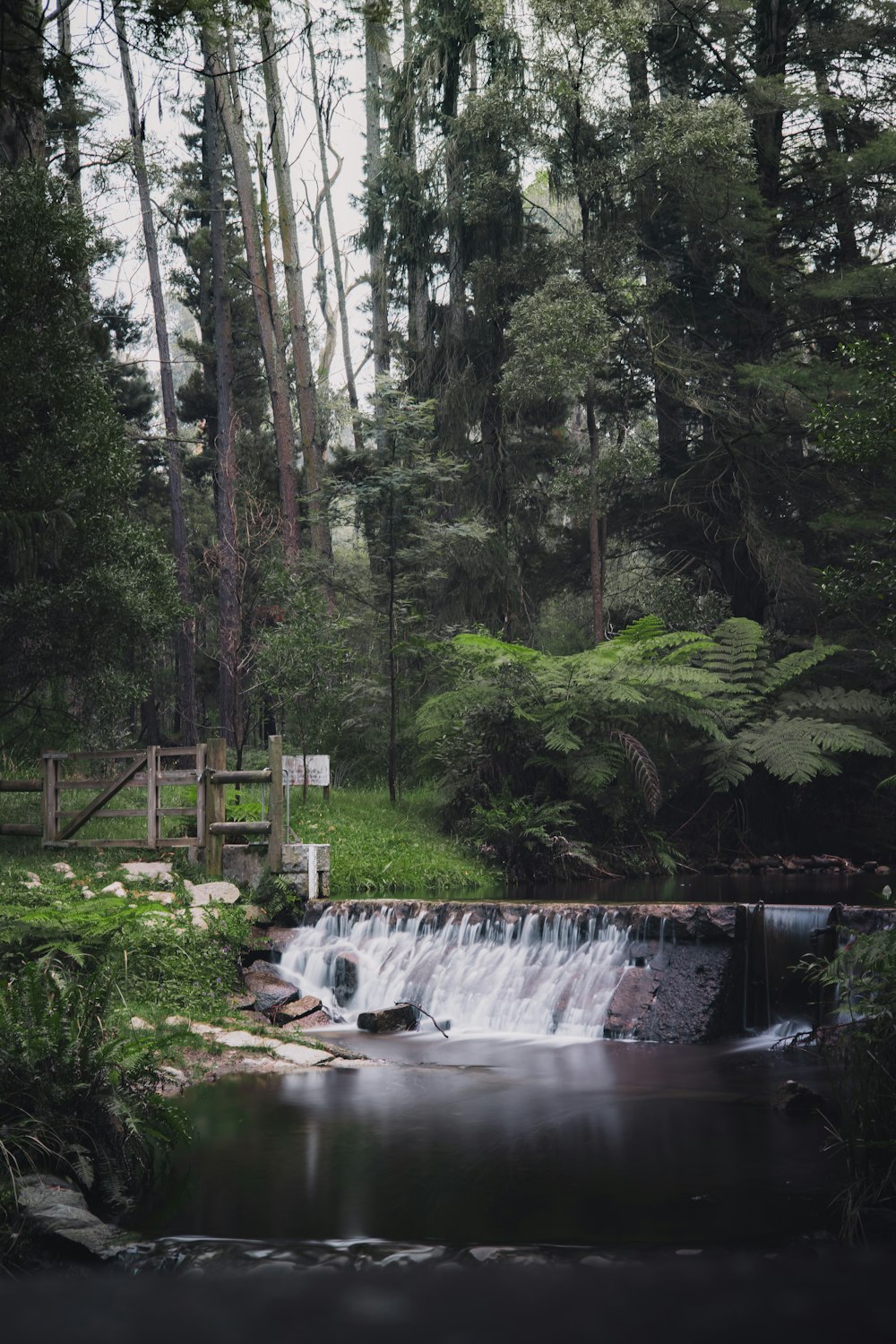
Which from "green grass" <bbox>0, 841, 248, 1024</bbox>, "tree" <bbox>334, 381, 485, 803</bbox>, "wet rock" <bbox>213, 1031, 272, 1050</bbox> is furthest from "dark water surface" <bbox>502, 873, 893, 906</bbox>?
"tree" <bbox>334, 381, 485, 803</bbox>

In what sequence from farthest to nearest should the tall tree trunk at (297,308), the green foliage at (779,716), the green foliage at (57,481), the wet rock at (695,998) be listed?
the tall tree trunk at (297,308) → the green foliage at (779,716) → the green foliage at (57,481) → the wet rock at (695,998)

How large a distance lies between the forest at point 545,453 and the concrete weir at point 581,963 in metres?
4.82

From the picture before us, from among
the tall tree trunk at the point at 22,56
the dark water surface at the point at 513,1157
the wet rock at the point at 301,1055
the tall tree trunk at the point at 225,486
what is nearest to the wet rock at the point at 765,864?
the dark water surface at the point at 513,1157

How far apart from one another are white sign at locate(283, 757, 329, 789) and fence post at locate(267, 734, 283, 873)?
24.0 inches

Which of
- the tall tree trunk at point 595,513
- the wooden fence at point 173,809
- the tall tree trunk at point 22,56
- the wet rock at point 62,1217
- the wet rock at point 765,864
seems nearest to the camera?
the wet rock at point 62,1217

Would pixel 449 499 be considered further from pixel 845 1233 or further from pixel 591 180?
pixel 845 1233

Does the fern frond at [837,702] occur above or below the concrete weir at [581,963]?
above

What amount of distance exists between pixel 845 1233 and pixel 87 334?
14.3m

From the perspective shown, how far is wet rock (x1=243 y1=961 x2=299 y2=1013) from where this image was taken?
978cm

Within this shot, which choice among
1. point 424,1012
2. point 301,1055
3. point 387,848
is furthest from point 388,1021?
point 387,848

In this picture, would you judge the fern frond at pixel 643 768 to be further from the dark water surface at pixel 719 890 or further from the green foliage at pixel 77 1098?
the green foliage at pixel 77 1098

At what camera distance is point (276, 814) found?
11977 mm

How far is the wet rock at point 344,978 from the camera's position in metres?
10.6

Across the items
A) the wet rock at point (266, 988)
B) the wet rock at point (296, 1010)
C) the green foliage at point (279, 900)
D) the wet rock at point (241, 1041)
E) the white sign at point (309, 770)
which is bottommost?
the wet rock at point (296, 1010)
